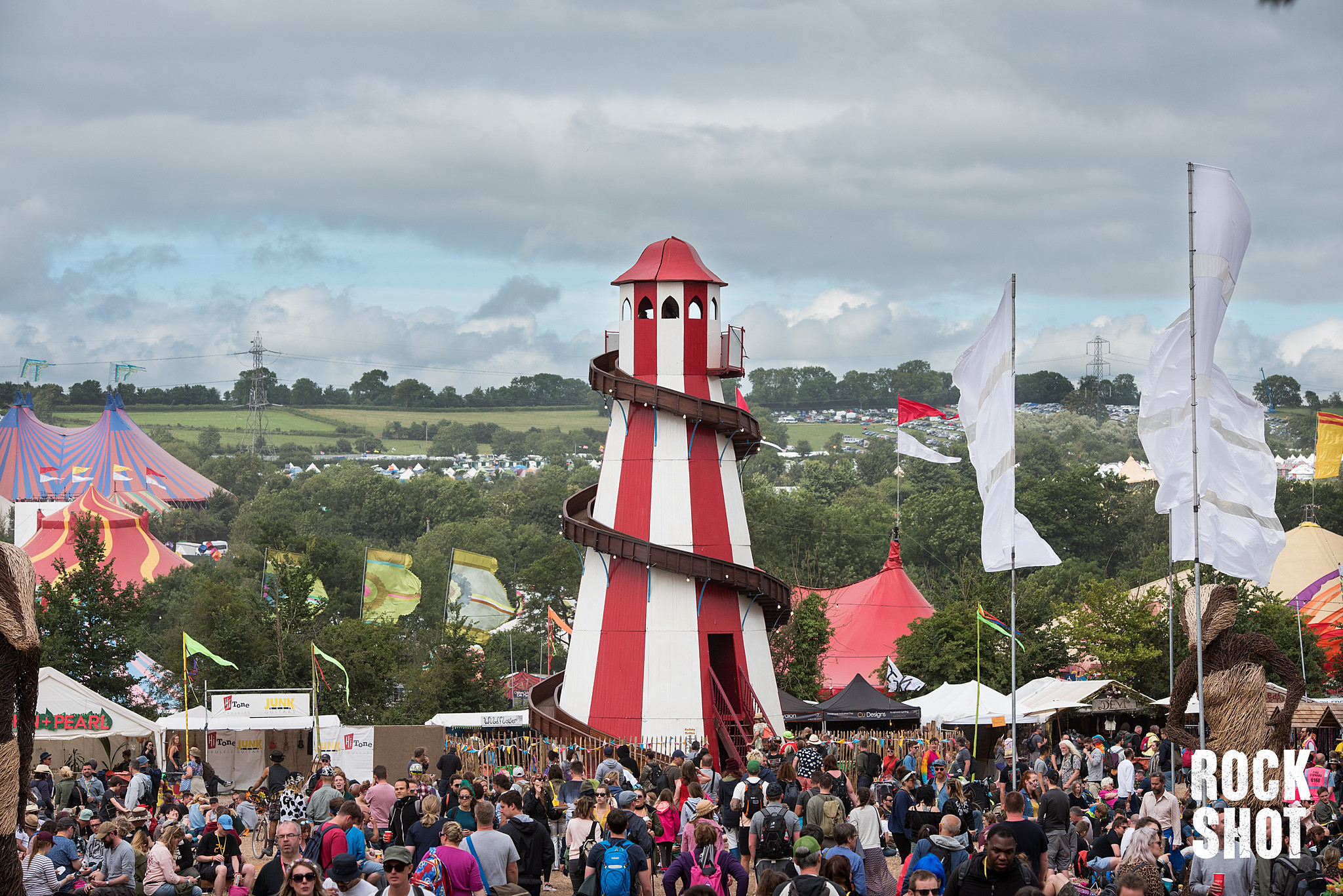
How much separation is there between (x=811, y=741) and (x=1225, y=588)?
22.8 feet

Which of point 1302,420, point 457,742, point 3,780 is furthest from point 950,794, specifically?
point 1302,420

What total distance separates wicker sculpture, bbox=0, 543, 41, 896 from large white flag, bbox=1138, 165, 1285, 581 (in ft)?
39.5

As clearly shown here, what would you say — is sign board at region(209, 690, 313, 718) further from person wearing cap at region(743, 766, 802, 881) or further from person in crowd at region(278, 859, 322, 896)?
person in crowd at region(278, 859, 322, 896)

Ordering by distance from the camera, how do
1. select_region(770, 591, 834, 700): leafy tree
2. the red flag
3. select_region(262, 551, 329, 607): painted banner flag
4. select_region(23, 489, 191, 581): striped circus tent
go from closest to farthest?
the red flag < select_region(262, 551, 329, 607): painted banner flag < select_region(770, 591, 834, 700): leafy tree < select_region(23, 489, 191, 581): striped circus tent

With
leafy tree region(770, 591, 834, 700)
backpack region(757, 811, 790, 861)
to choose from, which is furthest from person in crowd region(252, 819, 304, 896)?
leafy tree region(770, 591, 834, 700)

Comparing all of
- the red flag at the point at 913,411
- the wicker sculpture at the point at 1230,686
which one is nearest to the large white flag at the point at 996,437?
the wicker sculpture at the point at 1230,686

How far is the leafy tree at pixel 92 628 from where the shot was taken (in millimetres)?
35375

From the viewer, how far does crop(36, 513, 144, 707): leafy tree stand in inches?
1393

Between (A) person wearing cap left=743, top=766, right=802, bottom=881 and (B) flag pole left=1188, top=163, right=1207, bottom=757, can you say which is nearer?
(A) person wearing cap left=743, top=766, right=802, bottom=881

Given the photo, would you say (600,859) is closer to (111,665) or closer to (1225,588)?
(1225,588)

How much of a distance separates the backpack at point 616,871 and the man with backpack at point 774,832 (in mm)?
1614

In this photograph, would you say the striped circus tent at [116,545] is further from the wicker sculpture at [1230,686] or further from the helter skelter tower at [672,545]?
the wicker sculpture at [1230,686]

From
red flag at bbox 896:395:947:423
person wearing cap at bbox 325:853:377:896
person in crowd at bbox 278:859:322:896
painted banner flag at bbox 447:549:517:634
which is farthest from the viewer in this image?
painted banner flag at bbox 447:549:517:634

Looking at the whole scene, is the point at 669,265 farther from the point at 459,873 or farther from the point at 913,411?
the point at 459,873
